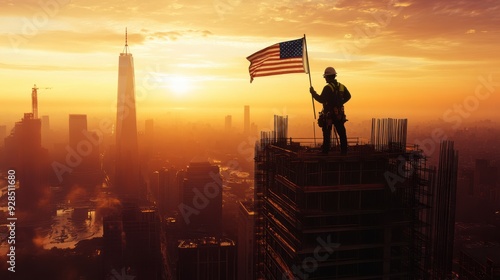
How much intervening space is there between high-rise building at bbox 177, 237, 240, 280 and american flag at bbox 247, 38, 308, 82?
61.9 meters

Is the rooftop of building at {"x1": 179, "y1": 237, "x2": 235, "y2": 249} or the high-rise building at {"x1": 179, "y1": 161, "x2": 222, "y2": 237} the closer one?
the rooftop of building at {"x1": 179, "y1": 237, "x2": 235, "y2": 249}

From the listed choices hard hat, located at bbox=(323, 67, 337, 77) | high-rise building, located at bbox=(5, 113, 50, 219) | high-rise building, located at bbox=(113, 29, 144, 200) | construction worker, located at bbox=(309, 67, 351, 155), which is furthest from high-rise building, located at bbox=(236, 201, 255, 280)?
high-rise building, located at bbox=(113, 29, 144, 200)

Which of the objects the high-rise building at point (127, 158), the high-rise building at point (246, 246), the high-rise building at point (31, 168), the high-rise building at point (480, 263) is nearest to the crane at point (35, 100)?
the high-rise building at point (31, 168)

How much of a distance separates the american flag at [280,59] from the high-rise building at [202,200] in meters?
98.9

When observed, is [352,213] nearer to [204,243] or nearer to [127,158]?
[204,243]

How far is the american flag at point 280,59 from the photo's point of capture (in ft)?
76.3

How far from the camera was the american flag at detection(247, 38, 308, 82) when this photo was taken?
23266 millimetres

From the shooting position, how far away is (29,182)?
145 metres

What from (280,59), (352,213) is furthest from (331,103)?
(352,213)

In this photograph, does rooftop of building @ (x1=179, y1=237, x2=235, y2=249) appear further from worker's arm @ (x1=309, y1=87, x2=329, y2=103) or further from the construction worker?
worker's arm @ (x1=309, y1=87, x2=329, y2=103)

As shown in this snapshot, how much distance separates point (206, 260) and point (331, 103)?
224ft

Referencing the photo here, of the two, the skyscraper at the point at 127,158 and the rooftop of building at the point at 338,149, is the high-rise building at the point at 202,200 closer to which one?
the skyscraper at the point at 127,158

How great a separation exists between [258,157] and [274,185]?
251 centimetres

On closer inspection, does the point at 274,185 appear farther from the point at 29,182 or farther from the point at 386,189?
the point at 29,182
